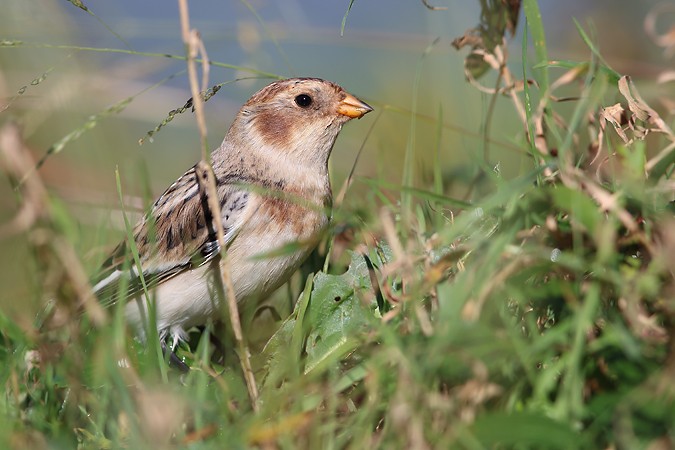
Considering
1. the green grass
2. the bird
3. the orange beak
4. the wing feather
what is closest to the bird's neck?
the bird

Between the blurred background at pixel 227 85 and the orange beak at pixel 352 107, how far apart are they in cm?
17

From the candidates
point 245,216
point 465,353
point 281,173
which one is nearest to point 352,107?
point 281,173

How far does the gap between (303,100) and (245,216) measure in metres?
0.75

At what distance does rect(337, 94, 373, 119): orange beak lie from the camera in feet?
14.8

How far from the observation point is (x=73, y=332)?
2832 mm

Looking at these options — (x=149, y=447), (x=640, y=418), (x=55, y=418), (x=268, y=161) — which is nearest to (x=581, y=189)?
(x=640, y=418)

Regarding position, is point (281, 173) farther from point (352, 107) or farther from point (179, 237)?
point (179, 237)

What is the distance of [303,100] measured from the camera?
4605 mm

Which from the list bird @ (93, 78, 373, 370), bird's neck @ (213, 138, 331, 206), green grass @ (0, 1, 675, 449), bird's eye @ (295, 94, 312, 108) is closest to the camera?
green grass @ (0, 1, 675, 449)

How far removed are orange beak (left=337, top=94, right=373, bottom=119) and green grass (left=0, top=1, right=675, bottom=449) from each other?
1270mm

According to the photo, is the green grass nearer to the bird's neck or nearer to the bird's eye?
the bird's neck

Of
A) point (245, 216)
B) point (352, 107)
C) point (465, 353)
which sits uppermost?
point (465, 353)

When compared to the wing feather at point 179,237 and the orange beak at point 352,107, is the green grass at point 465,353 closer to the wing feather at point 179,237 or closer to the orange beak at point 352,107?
the wing feather at point 179,237

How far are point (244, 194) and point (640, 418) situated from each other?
2.46 m
